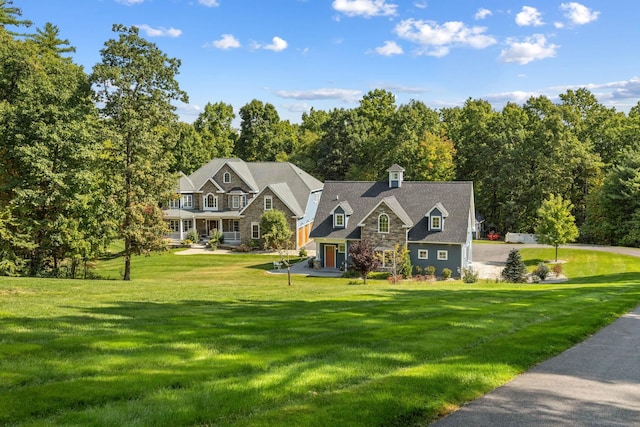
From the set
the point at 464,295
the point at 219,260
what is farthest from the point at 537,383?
the point at 219,260

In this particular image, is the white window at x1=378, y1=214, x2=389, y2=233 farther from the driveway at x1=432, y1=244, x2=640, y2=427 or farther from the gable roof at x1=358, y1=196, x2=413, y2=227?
the driveway at x1=432, y1=244, x2=640, y2=427

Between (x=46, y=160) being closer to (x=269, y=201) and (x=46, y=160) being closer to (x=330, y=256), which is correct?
(x=330, y=256)

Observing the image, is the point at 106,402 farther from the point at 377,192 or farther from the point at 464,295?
the point at 377,192

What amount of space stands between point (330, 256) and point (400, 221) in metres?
6.20

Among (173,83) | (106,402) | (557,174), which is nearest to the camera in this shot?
(106,402)

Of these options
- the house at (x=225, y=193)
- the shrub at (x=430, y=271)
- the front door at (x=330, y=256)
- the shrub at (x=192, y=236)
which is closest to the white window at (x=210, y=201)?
the house at (x=225, y=193)

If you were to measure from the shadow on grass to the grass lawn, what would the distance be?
30 mm

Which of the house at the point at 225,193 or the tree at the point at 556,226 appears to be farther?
the house at the point at 225,193

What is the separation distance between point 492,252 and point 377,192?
12.4m

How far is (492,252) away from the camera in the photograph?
46.1 m

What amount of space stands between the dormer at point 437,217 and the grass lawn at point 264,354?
62.6 ft

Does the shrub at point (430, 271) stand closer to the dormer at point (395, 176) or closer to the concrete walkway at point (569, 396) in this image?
the dormer at point (395, 176)

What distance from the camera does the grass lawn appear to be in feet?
24.0

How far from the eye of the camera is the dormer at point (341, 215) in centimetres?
3972
